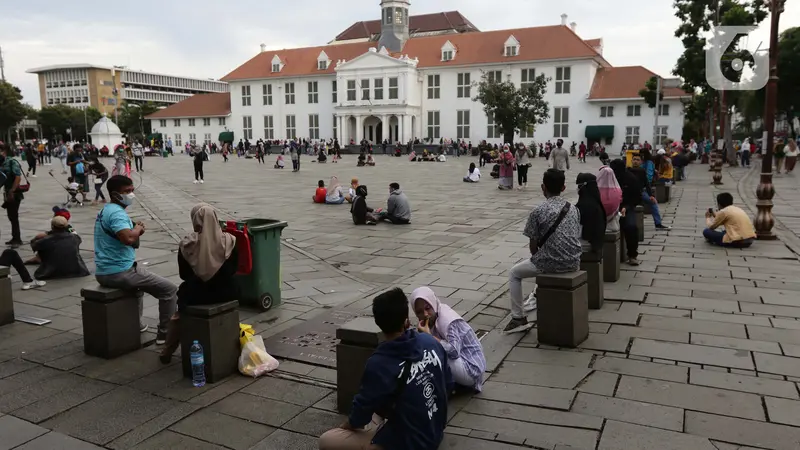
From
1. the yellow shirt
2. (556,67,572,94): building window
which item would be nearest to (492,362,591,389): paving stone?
the yellow shirt

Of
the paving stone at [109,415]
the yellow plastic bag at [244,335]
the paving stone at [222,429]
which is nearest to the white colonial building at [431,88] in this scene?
the yellow plastic bag at [244,335]

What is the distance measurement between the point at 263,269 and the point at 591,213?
12.2 feet

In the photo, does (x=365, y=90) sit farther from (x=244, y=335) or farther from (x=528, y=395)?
(x=528, y=395)

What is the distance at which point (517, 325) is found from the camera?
605 centimetres

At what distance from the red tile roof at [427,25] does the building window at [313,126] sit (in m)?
18.1

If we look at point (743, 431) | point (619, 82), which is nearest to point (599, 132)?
point (619, 82)

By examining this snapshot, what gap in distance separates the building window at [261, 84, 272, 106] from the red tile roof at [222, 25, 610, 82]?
1.18m

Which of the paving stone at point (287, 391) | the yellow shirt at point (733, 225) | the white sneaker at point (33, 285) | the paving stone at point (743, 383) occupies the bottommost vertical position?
the paving stone at point (287, 391)

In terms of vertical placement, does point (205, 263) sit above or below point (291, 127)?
below

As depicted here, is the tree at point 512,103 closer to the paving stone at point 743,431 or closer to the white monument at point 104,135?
the white monument at point 104,135

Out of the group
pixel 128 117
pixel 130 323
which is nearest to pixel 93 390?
pixel 130 323

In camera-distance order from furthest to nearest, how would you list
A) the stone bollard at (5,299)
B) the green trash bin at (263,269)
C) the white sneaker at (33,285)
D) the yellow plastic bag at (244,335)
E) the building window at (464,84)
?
1. the building window at (464,84)
2. the white sneaker at (33,285)
3. the green trash bin at (263,269)
4. the stone bollard at (5,299)
5. the yellow plastic bag at (244,335)

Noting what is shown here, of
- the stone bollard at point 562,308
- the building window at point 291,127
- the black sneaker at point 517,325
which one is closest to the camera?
the stone bollard at point 562,308

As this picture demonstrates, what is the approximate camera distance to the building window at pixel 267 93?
2638 inches
